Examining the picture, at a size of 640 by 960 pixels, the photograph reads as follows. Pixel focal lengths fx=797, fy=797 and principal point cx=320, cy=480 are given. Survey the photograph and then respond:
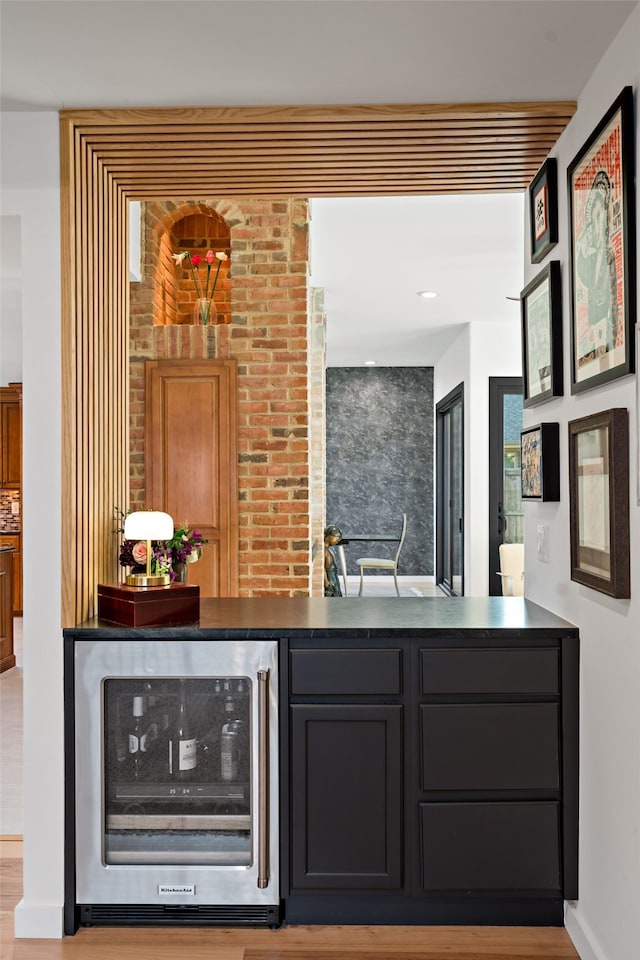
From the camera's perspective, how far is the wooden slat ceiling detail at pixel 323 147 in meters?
2.40

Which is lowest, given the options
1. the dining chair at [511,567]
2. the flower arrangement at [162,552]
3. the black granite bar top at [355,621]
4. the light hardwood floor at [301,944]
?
the light hardwood floor at [301,944]

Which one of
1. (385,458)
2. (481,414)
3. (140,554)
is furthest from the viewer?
(385,458)

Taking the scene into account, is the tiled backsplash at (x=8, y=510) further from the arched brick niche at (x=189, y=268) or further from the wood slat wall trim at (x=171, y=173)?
the wood slat wall trim at (x=171, y=173)

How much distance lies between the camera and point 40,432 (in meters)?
2.52

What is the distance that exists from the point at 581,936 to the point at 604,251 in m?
1.95

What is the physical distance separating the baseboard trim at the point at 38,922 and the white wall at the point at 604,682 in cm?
157

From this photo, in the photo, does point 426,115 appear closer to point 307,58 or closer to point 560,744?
point 307,58

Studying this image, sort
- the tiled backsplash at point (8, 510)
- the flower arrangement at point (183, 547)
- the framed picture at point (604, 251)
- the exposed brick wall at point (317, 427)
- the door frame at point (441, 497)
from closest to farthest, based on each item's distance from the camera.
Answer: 1. the framed picture at point (604, 251)
2. the flower arrangement at point (183, 547)
3. the exposed brick wall at point (317, 427)
4. the tiled backsplash at point (8, 510)
5. the door frame at point (441, 497)

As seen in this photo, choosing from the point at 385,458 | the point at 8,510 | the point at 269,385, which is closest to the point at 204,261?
the point at 269,385

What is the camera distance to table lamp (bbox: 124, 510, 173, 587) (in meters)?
2.50

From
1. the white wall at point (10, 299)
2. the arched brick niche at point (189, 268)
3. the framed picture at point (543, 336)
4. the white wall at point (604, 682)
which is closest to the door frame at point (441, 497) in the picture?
the arched brick niche at point (189, 268)

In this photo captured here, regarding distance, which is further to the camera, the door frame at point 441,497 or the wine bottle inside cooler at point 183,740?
the door frame at point 441,497

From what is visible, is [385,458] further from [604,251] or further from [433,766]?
[604,251]

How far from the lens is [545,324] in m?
2.68
